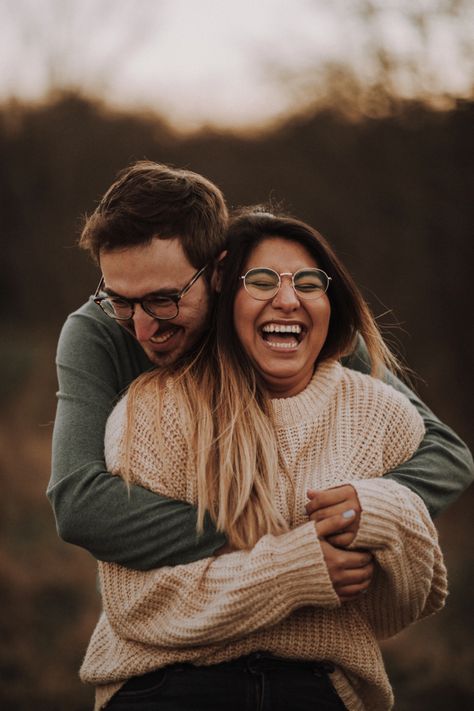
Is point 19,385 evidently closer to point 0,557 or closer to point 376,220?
point 0,557

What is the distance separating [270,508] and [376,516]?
276 millimetres

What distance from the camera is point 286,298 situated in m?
2.43

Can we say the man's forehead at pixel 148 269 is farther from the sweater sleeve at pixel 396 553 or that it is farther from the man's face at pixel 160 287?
the sweater sleeve at pixel 396 553

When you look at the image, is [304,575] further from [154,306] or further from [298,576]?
[154,306]

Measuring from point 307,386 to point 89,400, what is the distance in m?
0.64

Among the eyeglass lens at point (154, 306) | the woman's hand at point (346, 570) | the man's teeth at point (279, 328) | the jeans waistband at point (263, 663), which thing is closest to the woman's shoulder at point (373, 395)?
the man's teeth at point (279, 328)

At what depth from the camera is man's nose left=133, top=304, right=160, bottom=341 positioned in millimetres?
2598

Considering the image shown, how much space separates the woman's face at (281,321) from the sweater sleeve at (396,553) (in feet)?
1.40

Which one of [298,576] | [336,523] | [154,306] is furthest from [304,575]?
[154,306]

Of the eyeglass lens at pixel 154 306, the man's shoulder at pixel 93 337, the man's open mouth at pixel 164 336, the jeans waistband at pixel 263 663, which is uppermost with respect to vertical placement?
the eyeglass lens at pixel 154 306

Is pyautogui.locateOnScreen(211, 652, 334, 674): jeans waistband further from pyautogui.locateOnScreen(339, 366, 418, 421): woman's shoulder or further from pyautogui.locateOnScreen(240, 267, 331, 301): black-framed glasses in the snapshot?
pyautogui.locateOnScreen(240, 267, 331, 301): black-framed glasses

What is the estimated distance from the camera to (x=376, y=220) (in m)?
7.20

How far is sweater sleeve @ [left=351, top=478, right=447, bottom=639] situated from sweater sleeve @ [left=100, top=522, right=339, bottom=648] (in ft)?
0.47

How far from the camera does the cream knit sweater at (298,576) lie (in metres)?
2.15
